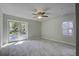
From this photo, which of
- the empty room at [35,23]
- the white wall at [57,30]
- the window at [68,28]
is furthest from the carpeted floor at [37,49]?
the window at [68,28]

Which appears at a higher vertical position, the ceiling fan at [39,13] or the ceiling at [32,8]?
the ceiling at [32,8]

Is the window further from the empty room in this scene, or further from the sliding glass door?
the sliding glass door

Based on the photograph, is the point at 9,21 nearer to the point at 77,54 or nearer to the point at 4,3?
the point at 4,3

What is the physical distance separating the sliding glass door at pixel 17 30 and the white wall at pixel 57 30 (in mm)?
537

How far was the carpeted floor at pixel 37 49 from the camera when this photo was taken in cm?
188

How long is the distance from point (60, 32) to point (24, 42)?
101cm

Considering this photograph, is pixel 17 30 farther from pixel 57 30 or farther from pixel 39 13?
pixel 57 30

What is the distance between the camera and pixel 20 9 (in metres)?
1.89

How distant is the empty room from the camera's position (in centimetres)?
185

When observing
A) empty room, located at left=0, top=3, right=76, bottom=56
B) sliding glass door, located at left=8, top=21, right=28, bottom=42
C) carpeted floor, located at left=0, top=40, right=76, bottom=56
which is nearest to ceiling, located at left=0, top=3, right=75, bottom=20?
empty room, located at left=0, top=3, right=76, bottom=56

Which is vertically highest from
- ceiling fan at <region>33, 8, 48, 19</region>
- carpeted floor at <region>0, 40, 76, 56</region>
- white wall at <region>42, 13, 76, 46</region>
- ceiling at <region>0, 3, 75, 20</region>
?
ceiling at <region>0, 3, 75, 20</region>

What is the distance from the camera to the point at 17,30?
195cm

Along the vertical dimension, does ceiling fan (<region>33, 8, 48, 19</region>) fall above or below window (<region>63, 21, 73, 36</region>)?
above

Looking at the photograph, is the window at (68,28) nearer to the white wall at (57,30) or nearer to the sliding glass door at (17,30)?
the white wall at (57,30)
